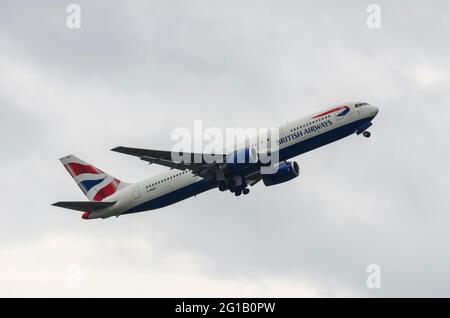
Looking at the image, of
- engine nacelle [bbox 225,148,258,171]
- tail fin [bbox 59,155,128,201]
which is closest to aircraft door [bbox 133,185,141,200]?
tail fin [bbox 59,155,128,201]

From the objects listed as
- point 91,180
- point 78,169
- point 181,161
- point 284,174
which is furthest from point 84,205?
point 284,174

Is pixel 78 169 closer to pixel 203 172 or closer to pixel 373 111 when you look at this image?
pixel 203 172

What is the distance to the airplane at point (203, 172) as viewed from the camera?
6975 cm

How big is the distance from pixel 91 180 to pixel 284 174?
21630 millimetres

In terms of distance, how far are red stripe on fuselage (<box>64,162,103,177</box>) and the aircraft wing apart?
55.3ft

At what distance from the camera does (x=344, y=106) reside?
7044 cm

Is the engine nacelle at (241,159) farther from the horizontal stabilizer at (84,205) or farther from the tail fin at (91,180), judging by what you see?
the tail fin at (91,180)

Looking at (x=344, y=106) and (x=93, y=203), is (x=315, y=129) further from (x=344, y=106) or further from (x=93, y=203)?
(x=93, y=203)

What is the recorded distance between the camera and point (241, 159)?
70.3 m

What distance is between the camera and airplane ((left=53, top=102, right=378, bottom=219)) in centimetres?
6975
